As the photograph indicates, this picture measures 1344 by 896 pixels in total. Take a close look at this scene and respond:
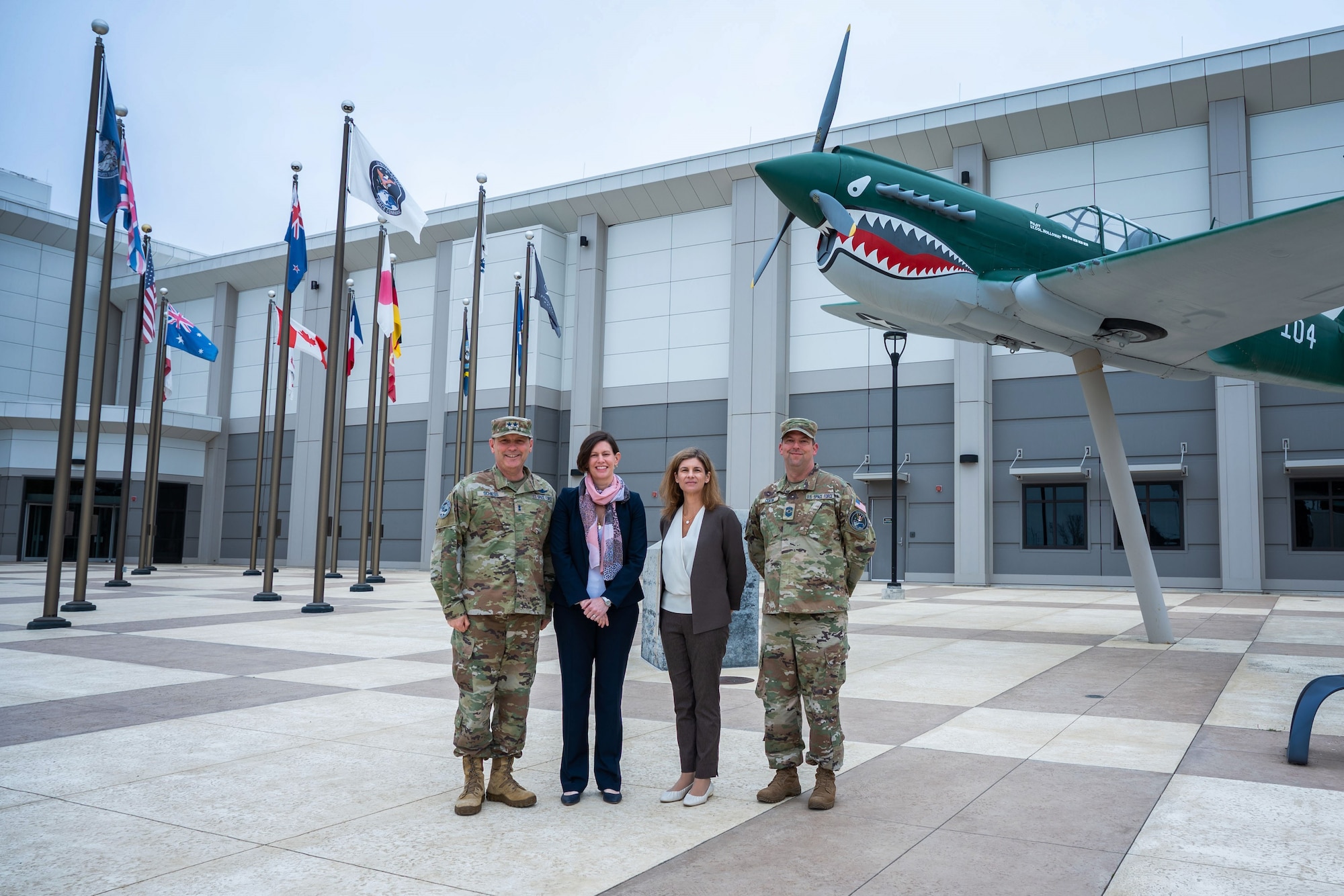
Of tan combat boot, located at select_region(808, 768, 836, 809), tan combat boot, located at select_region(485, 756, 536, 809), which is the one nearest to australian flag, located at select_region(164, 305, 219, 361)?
tan combat boot, located at select_region(485, 756, 536, 809)

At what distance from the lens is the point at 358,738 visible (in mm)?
6133

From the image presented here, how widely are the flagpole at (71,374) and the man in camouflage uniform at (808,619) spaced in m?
11.3

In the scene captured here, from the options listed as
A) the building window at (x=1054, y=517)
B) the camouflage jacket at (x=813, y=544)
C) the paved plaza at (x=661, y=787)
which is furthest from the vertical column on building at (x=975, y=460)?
the camouflage jacket at (x=813, y=544)

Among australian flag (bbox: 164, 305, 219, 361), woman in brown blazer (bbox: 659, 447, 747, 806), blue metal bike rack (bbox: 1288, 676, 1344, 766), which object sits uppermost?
australian flag (bbox: 164, 305, 219, 361)

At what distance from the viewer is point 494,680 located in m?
4.80

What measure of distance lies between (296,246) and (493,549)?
630 inches

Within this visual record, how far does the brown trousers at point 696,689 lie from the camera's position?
4797 mm

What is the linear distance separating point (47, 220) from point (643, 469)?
27.7 m

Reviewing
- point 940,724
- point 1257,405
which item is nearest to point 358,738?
point 940,724

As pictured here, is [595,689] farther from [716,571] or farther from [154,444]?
[154,444]

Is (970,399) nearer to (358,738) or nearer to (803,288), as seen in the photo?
(803,288)

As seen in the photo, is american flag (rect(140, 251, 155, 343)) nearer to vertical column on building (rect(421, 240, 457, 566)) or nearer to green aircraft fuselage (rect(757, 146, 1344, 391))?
vertical column on building (rect(421, 240, 457, 566))

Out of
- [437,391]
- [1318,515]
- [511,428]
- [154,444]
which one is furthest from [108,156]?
[1318,515]

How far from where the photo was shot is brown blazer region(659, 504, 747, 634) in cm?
484
